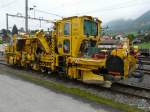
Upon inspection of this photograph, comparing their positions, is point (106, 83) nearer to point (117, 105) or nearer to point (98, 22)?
point (117, 105)

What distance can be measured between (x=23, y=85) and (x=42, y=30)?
4.68m

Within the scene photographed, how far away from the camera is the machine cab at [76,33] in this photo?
13.1 m

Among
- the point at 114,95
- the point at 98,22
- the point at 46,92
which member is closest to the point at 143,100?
the point at 114,95

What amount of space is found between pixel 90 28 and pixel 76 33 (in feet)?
3.10

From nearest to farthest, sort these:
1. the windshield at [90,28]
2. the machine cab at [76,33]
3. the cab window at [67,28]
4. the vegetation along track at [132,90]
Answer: the vegetation along track at [132,90] < the machine cab at [76,33] < the windshield at [90,28] < the cab window at [67,28]

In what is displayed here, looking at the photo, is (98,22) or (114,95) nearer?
(114,95)

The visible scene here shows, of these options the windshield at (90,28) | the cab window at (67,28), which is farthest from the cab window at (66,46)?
the windshield at (90,28)

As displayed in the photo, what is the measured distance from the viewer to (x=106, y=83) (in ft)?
38.0

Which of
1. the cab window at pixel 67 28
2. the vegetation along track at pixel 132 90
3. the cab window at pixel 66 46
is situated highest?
the cab window at pixel 67 28

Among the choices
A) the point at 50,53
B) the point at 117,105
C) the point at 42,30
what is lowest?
the point at 117,105

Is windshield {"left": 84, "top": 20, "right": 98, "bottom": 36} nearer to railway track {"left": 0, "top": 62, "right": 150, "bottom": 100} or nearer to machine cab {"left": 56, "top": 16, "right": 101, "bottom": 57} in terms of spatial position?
machine cab {"left": 56, "top": 16, "right": 101, "bottom": 57}

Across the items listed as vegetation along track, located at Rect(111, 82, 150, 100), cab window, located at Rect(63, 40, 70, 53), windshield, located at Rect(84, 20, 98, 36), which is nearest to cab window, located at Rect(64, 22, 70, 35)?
cab window, located at Rect(63, 40, 70, 53)

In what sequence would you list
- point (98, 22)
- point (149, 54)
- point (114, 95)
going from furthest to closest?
point (149, 54) < point (98, 22) < point (114, 95)

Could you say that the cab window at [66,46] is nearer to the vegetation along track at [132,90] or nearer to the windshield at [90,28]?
the windshield at [90,28]
